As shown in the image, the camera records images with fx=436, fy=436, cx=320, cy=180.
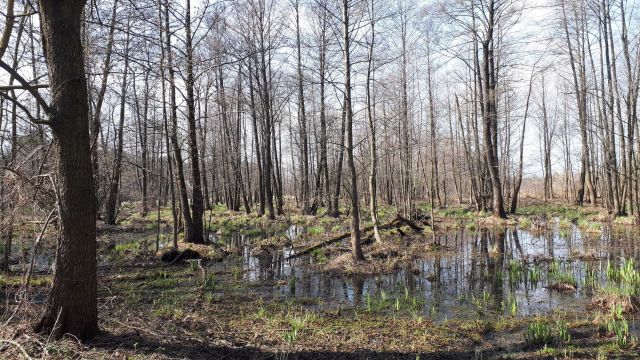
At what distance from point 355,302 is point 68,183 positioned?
16.5ft

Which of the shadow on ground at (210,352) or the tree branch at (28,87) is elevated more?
the tree branch at (28,87)

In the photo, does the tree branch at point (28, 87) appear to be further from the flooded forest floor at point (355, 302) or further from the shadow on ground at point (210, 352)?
the shadow on ground at point (210, 352)

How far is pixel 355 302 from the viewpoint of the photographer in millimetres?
7746

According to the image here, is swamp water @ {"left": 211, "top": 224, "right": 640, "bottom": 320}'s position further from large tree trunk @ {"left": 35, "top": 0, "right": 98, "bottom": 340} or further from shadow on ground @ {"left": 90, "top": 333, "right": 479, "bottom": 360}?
large tree trunk @ {"left": 35, "top": 0, "right": 98, "bottom": 340}

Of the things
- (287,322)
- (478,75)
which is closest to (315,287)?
(287,322)

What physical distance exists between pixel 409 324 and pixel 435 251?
757 cm

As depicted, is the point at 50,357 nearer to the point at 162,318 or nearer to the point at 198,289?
the point at 162,318

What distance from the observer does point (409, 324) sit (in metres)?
6.17

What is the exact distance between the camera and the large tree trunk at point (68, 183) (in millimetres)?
4598

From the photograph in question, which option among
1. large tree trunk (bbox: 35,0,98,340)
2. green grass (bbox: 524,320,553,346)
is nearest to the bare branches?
large tree trunk (bbox: 35,0,98,340)

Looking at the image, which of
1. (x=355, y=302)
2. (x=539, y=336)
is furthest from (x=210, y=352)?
(x=539, y=336)

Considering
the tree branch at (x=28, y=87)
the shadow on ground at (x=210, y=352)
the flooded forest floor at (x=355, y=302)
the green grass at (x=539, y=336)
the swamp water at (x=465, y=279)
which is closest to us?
the tree branch at (x=28, y=87)

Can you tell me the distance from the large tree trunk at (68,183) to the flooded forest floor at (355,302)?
32cm

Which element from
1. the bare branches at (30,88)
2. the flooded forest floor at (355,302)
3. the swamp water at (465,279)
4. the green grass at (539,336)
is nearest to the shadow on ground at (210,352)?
the flooded forest floor at (355,302)
